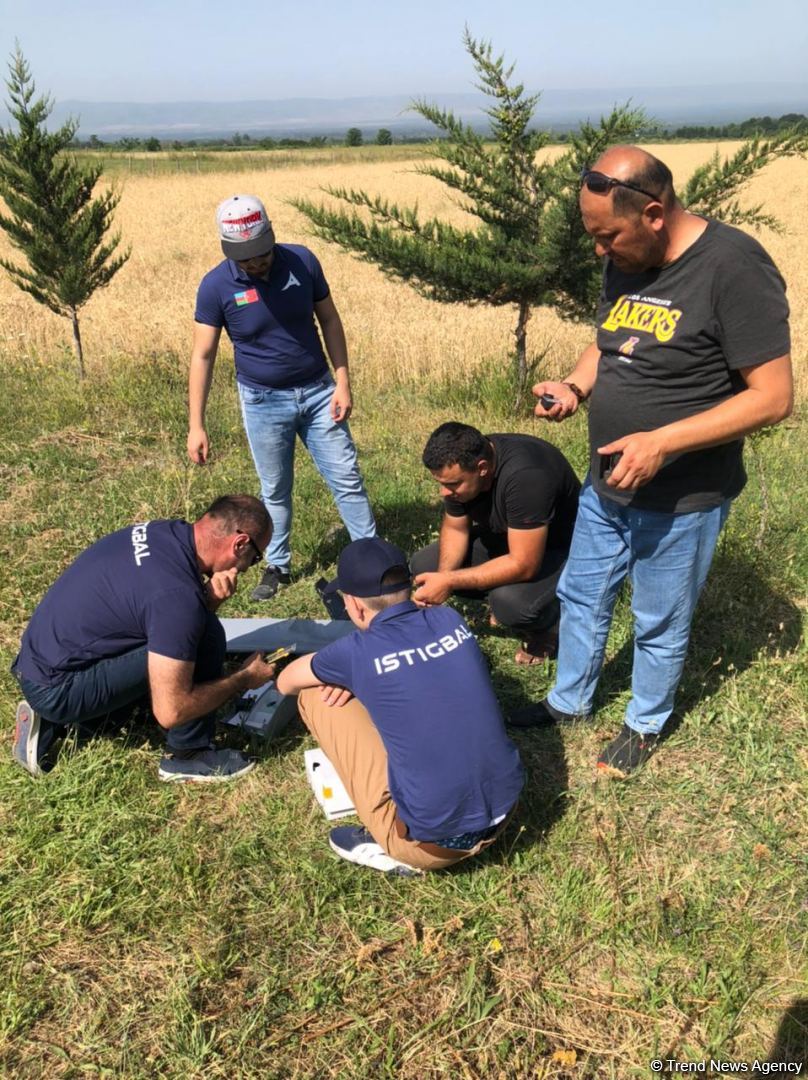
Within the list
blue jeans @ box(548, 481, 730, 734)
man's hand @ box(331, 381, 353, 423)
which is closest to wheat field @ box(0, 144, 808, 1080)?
blue jeans @ box(548, 481, 730, 734)

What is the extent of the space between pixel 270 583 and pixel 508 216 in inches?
163

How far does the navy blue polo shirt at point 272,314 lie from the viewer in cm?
390

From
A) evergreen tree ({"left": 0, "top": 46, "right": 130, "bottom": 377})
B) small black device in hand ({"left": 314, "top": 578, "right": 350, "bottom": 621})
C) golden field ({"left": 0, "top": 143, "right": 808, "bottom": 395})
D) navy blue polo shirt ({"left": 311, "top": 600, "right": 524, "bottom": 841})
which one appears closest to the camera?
navy blue polo shirt ({"left": 311, "top": 600, "right": 524, "bottom": 841})

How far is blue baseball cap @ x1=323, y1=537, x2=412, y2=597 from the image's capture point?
248 cm

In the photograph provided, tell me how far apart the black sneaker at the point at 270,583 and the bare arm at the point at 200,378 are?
800 mm

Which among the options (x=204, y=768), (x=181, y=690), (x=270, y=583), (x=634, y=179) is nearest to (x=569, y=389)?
(x=634, y=179)

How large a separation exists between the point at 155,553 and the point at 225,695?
0.63 m

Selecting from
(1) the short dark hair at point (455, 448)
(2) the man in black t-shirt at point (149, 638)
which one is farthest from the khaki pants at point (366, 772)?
(1) the short dark hair at point (455, 448)

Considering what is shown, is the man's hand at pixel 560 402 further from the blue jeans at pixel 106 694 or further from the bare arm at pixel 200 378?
the bare arm at pixel 200 378

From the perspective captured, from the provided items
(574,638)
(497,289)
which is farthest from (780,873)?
(497,289)

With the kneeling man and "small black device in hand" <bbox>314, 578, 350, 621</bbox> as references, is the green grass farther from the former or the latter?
"small black device in hand" <bbox>314, 578, 350, 621</bbox>

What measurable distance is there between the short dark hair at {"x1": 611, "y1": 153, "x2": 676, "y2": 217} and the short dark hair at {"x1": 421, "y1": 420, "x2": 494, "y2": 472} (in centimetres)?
124

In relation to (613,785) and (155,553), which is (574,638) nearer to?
(613,785)

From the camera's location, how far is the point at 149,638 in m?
2.74
